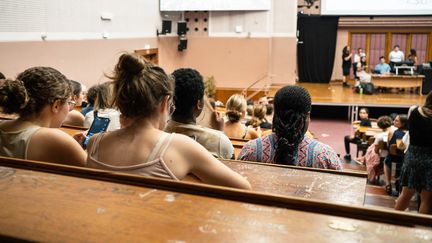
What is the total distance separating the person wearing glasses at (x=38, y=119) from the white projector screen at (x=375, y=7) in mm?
11817

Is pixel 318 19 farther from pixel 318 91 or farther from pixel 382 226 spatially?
pixel 382 226

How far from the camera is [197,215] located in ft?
2.96

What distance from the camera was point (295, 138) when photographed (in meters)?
1.91

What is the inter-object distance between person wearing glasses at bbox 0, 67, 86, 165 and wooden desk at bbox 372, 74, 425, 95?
35.6ft

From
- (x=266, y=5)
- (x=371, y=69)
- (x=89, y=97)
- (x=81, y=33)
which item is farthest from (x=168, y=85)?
(x=371, y=69)

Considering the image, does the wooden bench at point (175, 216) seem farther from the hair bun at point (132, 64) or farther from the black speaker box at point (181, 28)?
the black speaker box at point (181, 28)

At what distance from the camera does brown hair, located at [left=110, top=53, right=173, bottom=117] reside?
4.43ft

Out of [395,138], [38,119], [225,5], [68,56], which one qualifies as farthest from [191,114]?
[225,5]

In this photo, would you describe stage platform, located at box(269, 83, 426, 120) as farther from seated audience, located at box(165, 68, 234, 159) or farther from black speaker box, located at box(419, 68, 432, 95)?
seated audience, located at box(165, 68, 234, 159)

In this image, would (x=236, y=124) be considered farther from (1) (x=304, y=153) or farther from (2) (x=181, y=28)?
(2) (x=181, y=28)

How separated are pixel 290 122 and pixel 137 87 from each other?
0.80 metres

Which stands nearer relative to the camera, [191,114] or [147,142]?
[147,142]

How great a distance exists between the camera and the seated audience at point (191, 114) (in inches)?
81.2

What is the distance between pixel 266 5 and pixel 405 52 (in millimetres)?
5029
